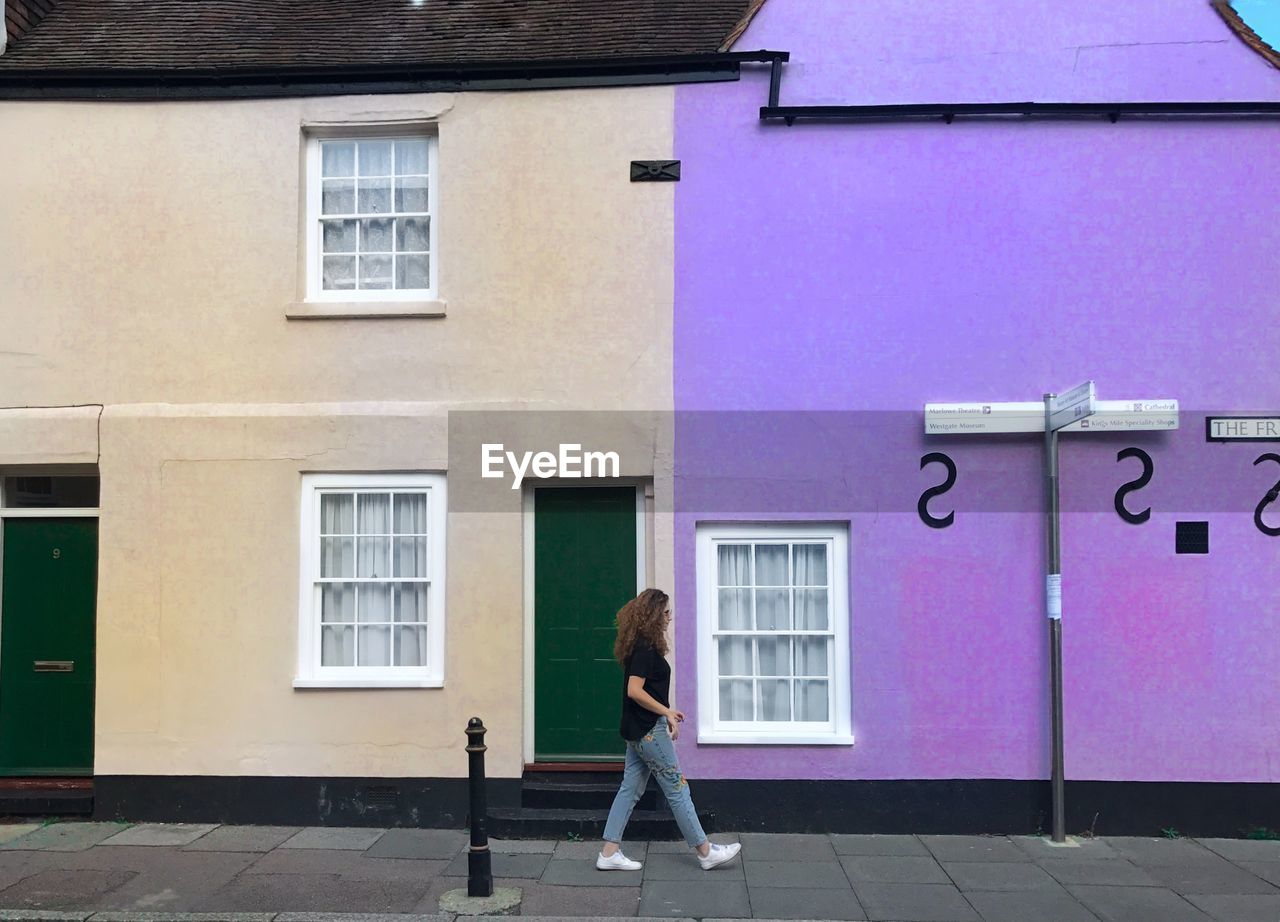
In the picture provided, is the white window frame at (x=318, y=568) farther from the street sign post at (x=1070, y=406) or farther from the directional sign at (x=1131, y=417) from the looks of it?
the directional sign at (x=1131, y=417)

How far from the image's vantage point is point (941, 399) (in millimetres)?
8172

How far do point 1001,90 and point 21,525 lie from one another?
857 centimetres

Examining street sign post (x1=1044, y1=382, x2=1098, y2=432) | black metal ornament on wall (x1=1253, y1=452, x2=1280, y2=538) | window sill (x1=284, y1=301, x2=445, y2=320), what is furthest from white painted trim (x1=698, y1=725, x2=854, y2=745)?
window sill (x1=284, y1=301, x2=445, y2=320)

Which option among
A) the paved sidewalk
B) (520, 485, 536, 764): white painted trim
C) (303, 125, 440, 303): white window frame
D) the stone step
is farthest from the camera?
(303, 125, 440, 303): white window frame

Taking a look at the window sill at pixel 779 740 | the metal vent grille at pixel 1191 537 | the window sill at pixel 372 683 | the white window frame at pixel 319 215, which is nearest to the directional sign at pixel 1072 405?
the metal vent grille at pixel 1191 537

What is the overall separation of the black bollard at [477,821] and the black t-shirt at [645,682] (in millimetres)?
975

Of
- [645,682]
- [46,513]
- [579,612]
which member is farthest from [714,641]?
[46,513]

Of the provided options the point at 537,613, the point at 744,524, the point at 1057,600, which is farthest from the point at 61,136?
the point at 1057,600

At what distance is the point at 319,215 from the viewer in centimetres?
870

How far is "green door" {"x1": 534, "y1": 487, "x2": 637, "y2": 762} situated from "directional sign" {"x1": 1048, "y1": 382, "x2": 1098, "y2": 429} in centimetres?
319

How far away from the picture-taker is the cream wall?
820 cm

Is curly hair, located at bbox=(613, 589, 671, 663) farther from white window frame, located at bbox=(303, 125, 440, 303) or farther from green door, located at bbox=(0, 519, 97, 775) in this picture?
green door, located at bbox=(0, 519, 97, 775)

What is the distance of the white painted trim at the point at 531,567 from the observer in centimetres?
834

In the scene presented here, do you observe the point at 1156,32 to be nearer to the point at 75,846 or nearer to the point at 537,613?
the point at 537,613
